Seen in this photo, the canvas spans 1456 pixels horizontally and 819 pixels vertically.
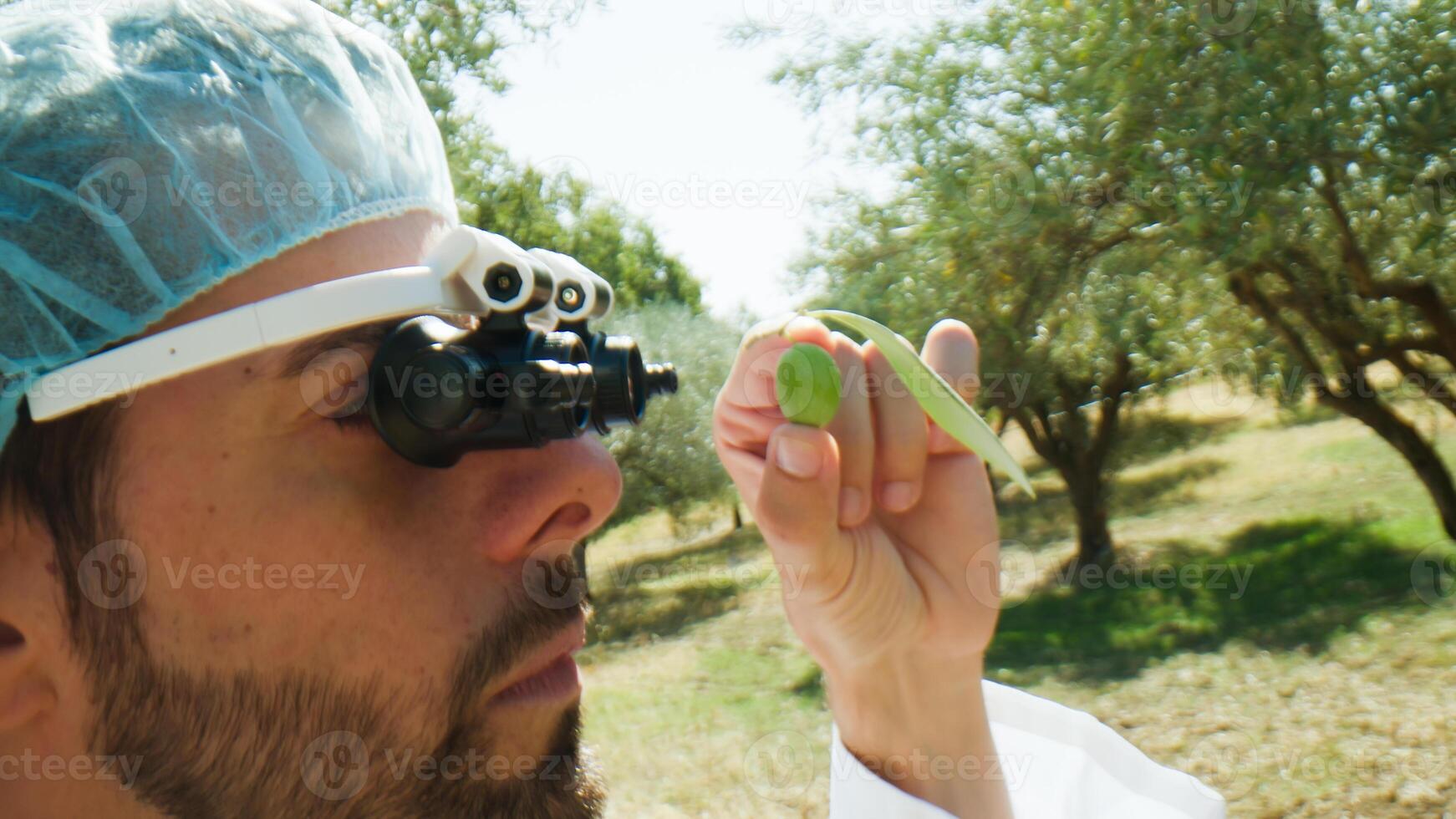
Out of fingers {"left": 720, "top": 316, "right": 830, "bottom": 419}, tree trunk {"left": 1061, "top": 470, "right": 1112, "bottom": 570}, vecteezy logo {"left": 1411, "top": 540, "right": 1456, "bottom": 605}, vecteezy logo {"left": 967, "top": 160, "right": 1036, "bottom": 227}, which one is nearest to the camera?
fingers {"left": 720, "top": 316, "right": 830, "bottom": 419}

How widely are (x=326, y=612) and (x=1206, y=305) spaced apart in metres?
8.51

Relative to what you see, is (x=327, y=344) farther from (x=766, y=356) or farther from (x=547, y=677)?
(x=766, y=356)

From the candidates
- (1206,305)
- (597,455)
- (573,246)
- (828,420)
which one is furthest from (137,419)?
(573,246)

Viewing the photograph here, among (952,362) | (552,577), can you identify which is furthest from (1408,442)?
(552,577)

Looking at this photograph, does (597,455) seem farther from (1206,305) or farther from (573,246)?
(573,246)

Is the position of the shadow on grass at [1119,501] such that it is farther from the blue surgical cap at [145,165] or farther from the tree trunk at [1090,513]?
the blue surgical cap at [145,165]

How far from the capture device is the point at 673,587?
21.8 m

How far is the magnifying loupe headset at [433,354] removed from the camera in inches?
53.9

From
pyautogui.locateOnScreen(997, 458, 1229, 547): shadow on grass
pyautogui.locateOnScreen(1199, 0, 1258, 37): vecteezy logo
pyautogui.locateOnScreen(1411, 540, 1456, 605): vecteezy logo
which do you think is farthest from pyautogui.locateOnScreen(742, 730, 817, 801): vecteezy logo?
pyautogui.locateOnScreen(997, 458, 1229, 547): shadow on grass

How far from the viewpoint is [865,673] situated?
6.36 feet

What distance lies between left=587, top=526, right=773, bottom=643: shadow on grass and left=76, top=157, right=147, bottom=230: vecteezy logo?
55.4 feet

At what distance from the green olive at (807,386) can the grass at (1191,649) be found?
2663mm

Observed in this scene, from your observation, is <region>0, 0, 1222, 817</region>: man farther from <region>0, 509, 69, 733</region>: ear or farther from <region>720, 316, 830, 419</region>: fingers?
<region>720, 316, 830, 419</region>: fingers

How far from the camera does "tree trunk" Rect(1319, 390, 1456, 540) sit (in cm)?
928
